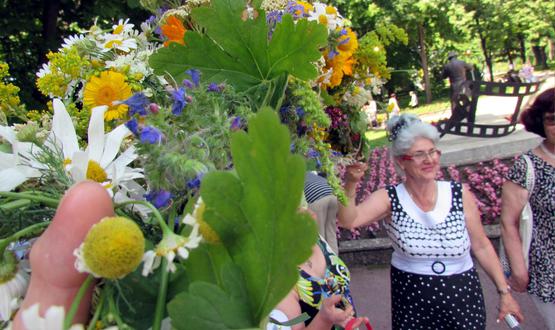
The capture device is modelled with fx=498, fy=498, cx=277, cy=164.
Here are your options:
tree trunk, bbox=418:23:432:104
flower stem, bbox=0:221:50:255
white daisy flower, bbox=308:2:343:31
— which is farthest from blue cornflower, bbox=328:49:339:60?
tree trunk, bbox=418:23:432:104

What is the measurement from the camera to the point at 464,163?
6.36m

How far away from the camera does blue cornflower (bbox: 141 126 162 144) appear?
63cm

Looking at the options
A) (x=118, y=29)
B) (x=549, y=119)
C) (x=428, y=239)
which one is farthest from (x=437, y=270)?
(x=118, y=29)

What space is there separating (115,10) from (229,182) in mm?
4590

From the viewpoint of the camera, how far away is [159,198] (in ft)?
2.10

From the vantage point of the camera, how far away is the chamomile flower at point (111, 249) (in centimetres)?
47

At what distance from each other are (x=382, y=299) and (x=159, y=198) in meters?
4.12

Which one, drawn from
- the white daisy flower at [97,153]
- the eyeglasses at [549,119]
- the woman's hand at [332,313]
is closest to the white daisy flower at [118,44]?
the white daisy flower at [97,153]

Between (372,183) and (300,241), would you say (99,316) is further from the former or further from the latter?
(372,183)

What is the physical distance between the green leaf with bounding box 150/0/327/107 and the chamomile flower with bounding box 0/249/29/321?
Result: 0.40 m

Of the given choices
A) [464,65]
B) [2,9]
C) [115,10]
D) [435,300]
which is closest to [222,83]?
[435,300]

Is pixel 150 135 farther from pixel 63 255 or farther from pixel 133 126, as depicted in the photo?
pixel 63 255

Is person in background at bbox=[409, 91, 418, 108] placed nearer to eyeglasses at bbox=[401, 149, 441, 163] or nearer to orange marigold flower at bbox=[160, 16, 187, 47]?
eyeglasses at bbox=[401, 149, 441, 163]

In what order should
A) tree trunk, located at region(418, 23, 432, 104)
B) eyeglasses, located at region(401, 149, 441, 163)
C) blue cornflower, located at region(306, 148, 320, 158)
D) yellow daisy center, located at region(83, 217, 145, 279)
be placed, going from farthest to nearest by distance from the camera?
1. tree trunk, located at region(418, 23, 432, 104)
2. eyeglasses, located at region(401, 149, 441, 163)
3. blue cornflower, located at region(306, 148, 320, 158)
4. yellow daisy center, located at region(83, 217, 145, 279)
